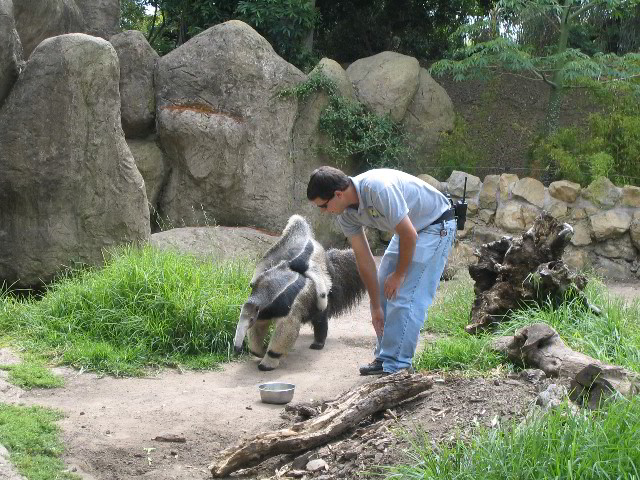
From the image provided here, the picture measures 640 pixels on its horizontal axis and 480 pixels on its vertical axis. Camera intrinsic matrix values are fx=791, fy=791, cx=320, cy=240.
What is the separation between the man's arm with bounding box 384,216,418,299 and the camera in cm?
458

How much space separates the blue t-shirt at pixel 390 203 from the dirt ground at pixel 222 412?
3.33ft

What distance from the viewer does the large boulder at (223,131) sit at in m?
10.3

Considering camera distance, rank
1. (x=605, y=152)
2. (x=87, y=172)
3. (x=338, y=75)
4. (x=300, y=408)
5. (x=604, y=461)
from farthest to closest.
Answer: (x=338, y=75), (x=605, y=152), (x=87, y=172), (x=300, y=408), (x=604, y=461)

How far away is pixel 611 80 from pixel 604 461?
8468 mm

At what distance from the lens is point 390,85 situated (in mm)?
11141

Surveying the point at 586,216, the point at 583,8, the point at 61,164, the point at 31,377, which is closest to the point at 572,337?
the point at 31,377

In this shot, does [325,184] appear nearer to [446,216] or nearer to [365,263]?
[365,263]

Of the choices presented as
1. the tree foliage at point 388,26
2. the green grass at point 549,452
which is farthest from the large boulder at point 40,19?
the green grass at point 549,452

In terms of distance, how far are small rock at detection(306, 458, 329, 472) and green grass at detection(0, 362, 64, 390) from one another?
243 cm

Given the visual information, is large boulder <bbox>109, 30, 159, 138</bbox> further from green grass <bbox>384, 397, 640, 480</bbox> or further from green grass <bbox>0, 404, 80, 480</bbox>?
green grass <bbox>384, 397, 640, 480</bbox>

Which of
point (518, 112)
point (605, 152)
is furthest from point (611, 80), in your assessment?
point (518, 112)

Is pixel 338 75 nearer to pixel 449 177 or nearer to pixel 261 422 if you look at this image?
pixel 449 177

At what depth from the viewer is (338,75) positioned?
1099cm

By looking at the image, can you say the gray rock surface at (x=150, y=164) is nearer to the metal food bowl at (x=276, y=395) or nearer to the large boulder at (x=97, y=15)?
the large boulder at (x=97, y=15)
